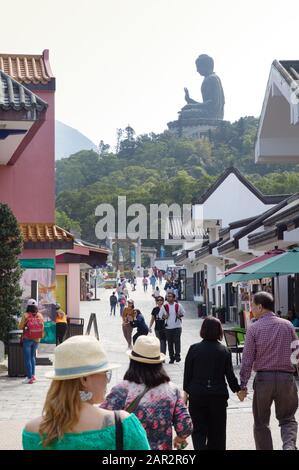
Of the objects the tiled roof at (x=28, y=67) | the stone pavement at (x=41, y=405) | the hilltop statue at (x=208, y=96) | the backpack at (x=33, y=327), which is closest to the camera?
the stone pavement at (x=41, y=405)

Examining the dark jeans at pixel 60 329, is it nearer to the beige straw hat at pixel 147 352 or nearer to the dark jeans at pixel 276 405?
the dark jeans at pixel 276 405

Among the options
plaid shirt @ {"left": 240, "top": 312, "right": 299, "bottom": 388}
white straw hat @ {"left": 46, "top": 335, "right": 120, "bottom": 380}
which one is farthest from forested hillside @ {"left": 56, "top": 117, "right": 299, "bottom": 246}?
white straw hat @ {"left": 46, "top": 335, "right": 120, "bottom": 380}

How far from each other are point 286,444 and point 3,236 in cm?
1023

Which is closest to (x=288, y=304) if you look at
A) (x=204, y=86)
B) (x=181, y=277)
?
(x=181, y=277)

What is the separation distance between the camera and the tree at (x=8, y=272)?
16.4 meters

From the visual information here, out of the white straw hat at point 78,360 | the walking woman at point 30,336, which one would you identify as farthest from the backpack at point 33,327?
the white straw hat at point 78,360

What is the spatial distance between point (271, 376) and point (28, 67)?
16429mm

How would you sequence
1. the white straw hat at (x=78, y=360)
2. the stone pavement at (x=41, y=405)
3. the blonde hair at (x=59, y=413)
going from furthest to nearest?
1. the stone pavement at (x=41, y=405)
2. the white straw hat at (x=78, y=360)
3. the blonde hair at (x=59, y=413)

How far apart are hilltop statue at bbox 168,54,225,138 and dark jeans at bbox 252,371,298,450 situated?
17428 cm

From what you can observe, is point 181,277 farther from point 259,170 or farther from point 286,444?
point 259,170

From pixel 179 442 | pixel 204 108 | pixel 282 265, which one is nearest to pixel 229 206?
pixel 282 265

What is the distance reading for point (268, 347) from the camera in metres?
7.46

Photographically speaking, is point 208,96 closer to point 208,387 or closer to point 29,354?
point 29,354

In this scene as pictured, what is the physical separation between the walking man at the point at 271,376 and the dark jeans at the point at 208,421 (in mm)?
585
